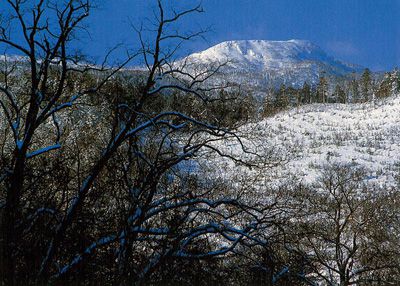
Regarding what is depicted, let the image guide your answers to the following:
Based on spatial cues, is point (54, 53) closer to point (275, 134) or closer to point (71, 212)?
point (71, 212)

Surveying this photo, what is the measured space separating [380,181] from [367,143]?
974 centimetres

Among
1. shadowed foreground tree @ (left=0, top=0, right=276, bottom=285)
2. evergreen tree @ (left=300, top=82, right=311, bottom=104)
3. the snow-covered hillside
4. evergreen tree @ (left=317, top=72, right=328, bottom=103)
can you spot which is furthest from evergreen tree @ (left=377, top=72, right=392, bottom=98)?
shadowed foreground tree @ (left=0, top=0, right=276, bottom=285)

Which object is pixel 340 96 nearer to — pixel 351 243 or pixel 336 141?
pixel 336 141

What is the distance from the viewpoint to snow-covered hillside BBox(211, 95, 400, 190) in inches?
1004

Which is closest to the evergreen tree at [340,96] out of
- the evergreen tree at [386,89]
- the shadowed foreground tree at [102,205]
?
the evergreen tree at [386,89]

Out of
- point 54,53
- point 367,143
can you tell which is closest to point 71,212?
point 54,53

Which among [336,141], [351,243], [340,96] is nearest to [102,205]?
[351,243]

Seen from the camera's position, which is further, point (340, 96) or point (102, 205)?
point (340, 96)

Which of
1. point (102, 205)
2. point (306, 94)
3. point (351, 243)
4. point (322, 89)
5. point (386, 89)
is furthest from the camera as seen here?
point (306, 94)

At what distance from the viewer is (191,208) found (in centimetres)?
534

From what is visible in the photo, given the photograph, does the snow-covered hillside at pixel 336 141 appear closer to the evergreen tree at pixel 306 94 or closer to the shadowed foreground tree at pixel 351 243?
the shadowed foreground tree at pixel 351 243

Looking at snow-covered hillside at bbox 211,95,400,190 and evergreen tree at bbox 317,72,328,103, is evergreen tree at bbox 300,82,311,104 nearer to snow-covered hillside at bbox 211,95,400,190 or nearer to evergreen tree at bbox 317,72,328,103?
evergreen tree at bbox 317,72,328,103

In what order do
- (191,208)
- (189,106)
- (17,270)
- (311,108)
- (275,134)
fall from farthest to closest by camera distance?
1. (311,108)
2. (275,134)
3. (189,106)
4. (191,208)
5. (17,270)

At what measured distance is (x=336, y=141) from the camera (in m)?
33.5
